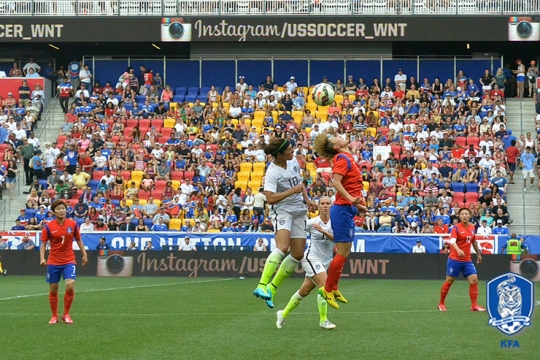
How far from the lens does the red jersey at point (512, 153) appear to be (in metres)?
35.6

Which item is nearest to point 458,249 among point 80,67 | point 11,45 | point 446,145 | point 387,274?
point 387,274

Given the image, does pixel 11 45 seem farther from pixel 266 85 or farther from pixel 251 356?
pixel 251 356

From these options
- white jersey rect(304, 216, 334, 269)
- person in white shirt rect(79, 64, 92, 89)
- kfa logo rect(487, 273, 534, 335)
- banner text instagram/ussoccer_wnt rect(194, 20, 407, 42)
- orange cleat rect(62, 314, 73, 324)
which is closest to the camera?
kfa logo rect(487, 273, 534, 335)

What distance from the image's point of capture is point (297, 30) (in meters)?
42.0

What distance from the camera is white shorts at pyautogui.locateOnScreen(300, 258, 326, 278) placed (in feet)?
44.1

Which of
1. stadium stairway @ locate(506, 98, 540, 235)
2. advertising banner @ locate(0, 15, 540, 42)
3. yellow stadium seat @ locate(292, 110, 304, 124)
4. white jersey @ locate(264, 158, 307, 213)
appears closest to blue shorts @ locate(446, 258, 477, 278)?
white jersey @ locate(264, 158, 307, 213)

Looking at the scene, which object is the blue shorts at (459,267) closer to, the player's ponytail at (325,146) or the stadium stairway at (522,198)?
the player's ponytail at (325,146)

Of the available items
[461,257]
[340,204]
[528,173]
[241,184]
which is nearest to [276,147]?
[340,204]

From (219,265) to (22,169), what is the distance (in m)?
12.3

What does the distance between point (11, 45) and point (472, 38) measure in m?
21.5

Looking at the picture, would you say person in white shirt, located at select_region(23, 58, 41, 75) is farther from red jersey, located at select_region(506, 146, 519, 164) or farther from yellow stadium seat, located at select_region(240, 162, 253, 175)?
red jersey, located at select_region(506, 146, 519, 164)

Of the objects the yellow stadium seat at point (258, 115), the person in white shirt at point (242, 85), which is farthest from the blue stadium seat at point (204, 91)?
the yellow stadium seat at point (258, 115)

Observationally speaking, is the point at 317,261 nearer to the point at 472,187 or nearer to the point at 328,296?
the point at 328,296

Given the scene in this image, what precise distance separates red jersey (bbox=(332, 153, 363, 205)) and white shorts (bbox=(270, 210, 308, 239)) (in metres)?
0.52
